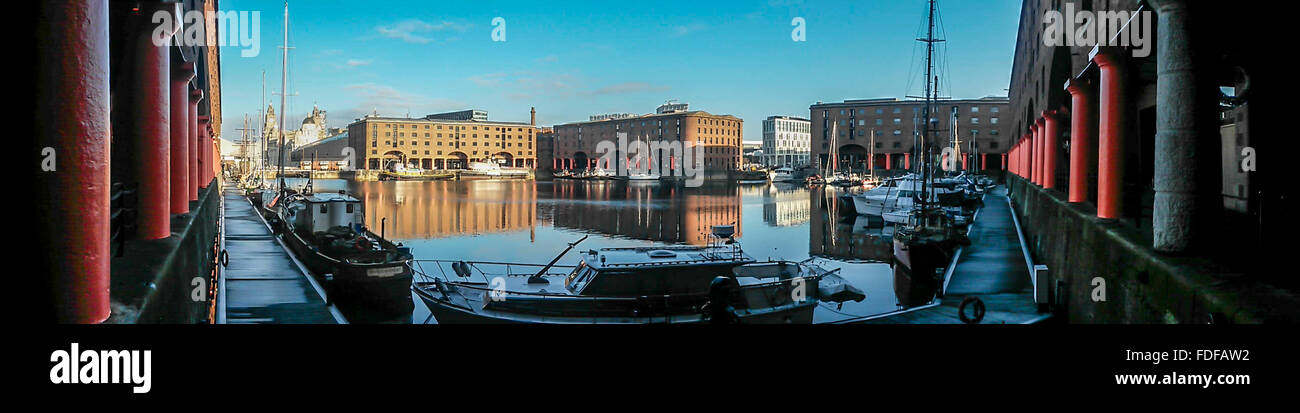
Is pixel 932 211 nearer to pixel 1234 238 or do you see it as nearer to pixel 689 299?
pixel 689 299

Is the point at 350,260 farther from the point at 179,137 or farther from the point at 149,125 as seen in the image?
the point at 149,125

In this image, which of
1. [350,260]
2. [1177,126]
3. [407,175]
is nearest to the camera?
[1177,126]

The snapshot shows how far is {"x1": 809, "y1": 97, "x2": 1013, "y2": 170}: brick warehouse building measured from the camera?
9600cm

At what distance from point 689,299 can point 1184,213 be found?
8228 mm

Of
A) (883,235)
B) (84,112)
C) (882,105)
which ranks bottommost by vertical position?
(883,235)

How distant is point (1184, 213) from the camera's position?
8.27 metres

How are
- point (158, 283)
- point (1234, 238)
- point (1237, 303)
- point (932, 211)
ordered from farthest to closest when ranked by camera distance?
point (932, 211)
point (1234, 238)
point (158, 283)
point (1237, 303)

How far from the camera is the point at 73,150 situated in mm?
4766

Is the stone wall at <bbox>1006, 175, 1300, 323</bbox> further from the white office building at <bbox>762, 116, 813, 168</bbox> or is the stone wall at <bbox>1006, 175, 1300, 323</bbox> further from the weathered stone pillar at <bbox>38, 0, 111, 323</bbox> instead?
the white office building at <bbox>762, 116, 813, 168</bbox>

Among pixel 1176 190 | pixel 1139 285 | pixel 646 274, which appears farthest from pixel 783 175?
pixel 1139 285

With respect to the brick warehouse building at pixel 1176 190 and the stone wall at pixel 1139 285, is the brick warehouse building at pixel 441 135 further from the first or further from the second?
the stone wall at pixel 1139 285

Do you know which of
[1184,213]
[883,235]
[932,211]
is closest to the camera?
[1184,213]

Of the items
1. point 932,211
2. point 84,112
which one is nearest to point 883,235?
point 932,211

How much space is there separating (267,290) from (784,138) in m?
128
